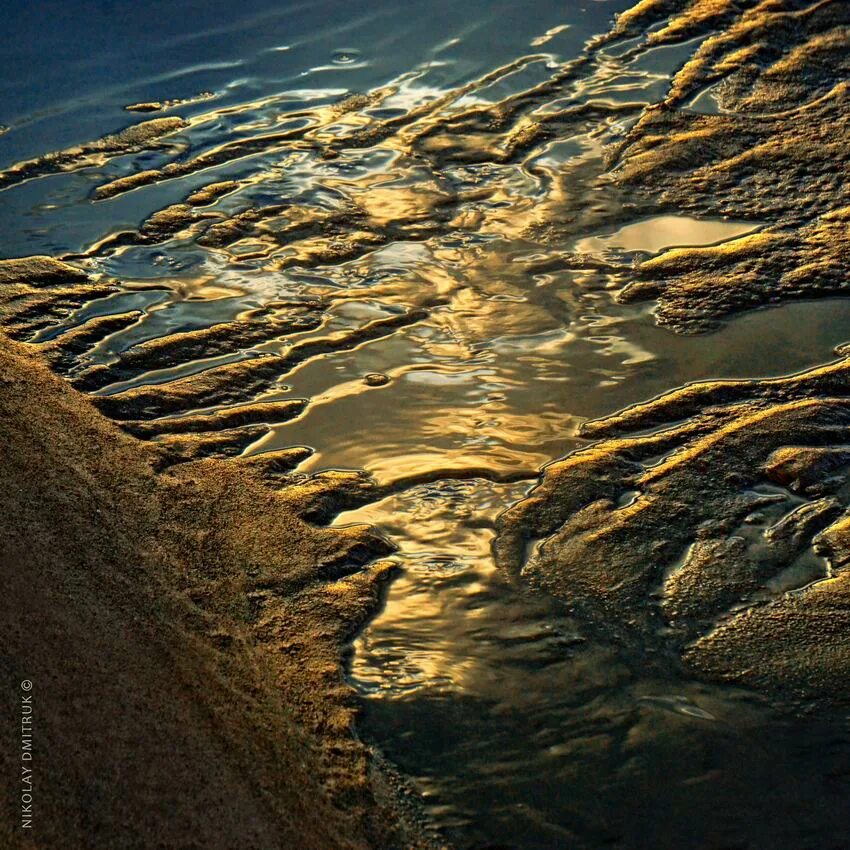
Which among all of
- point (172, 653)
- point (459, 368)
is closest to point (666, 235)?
point (459, 368)

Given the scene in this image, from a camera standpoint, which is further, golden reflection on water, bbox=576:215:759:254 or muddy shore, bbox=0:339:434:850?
golden reflection on water, bbox=576:215:759:254

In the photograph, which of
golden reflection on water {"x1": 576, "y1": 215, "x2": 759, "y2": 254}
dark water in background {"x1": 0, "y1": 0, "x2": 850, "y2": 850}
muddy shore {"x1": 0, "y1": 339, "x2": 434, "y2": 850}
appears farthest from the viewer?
golden reflection on water {"x1": 576, "y1": 215, "x2": 759, "y2": 254}

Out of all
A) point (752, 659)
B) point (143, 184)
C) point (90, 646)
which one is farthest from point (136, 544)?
point (143, 184)

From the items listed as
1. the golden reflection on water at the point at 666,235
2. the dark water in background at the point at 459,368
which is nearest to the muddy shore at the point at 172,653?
the dark water in background at the point at 459,368

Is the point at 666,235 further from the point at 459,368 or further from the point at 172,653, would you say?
the point at 172,653

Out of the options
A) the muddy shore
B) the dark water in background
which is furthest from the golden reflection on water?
the muddy shore

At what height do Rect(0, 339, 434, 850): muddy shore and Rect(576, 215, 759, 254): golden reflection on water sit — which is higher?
Rect(576, 215, 759, 254): golden reflection on water

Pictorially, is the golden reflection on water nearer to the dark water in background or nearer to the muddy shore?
the dark water in background

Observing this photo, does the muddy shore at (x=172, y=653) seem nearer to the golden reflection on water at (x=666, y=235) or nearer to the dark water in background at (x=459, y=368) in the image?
the dark water in background at (x=459, y=368)

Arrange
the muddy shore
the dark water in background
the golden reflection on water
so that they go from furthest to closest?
the golden reflection on water, the dark water in background, the muddy shore
